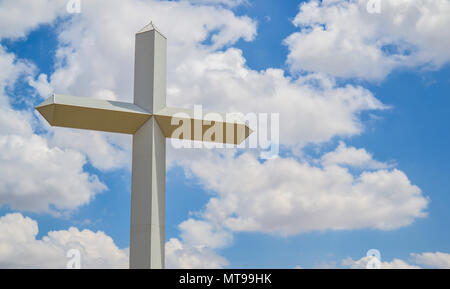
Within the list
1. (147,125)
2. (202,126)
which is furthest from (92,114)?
Answer: (202,126)

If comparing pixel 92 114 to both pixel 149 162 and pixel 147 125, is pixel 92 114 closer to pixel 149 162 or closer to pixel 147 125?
→ pixel 147 125

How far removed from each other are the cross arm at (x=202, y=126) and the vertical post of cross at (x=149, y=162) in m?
0.20

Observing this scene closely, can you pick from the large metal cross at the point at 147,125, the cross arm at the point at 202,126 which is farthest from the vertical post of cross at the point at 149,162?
the cross arm at the point at 202,126

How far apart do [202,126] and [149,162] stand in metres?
1.39

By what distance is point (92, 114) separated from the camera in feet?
31.5

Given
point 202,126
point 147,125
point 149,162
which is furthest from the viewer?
point 202,126

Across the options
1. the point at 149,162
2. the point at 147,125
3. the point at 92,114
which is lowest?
the point at 149,162

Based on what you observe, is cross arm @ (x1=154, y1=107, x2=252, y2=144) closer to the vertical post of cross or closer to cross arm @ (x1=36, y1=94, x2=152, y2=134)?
the vertical post of cross

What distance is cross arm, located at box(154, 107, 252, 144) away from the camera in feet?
32.5
